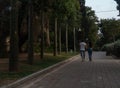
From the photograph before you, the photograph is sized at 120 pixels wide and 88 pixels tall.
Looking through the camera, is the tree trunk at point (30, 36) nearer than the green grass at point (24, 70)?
No

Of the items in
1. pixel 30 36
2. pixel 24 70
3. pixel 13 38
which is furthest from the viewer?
pixel 30 36

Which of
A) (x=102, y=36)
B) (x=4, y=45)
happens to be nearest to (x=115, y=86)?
(x=4, y=45)

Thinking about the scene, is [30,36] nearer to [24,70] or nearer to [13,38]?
[24,70]

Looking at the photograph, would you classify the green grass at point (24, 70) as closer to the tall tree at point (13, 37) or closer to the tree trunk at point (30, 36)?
the tree trunk at point (30, 36)

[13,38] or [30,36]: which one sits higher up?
[30,36]

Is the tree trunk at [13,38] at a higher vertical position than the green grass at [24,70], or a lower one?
higher

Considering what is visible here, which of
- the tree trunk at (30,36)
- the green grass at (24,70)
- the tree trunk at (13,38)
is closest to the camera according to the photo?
the green grass at (24,70)

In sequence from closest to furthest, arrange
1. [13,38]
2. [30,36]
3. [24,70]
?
[13,38]
[24,70]
[30,36]

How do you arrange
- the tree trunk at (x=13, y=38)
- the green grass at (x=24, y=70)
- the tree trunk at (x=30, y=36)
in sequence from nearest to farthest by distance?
1. the green grass at (x=24, y=70)
2. the tree trunk at (x=13, y=38)
3. the tree trunk at (x=30, y=36)

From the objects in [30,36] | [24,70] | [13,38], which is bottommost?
[24,70]

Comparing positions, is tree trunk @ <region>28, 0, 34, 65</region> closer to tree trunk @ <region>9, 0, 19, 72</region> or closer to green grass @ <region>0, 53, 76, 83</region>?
green grass @ <region>0, 53, 76, 83</region>

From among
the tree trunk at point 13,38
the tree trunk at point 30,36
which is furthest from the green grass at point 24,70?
the tree trunk at point 13,38

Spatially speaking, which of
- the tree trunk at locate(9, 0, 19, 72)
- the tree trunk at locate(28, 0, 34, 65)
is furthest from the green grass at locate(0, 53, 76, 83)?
the tree trunk at locate(9, 0, 19, 72)

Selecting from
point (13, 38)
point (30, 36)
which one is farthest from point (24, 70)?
point (30, 36)
